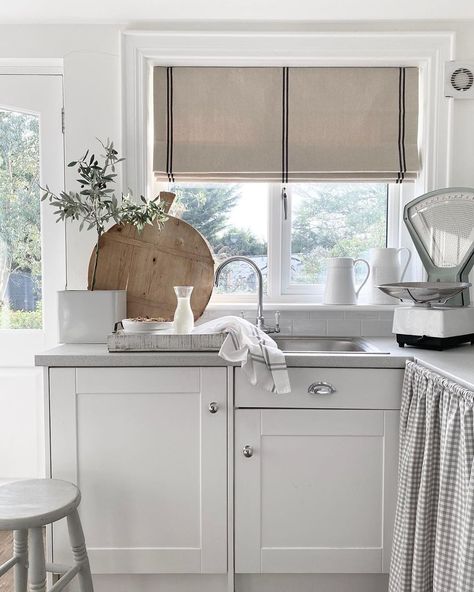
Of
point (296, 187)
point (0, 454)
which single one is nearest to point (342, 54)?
point (296, 187)

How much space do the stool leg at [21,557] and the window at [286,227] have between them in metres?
1.30

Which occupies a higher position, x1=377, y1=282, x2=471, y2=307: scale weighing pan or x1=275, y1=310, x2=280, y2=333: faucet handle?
x1=377, y1=282, x2=471, y2=307: scale weighing pan

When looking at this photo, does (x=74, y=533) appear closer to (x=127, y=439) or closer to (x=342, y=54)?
(x=127, y=439)

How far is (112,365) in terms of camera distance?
1.88 m

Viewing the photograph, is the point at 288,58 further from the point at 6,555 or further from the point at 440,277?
the point at 6,555

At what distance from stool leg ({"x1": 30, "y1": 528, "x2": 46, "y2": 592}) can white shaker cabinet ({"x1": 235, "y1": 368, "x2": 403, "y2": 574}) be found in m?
0.66

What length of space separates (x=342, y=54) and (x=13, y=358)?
6.87 ft

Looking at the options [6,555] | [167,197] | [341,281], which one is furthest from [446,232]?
[6,555]

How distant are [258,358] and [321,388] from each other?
0.26 metres

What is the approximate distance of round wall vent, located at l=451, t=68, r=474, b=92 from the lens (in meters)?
2.38

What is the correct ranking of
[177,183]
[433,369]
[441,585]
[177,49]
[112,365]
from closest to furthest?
[441,585] → [433,369] → [112,365] → [177,49] → [177,183]

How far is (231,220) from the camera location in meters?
2.59

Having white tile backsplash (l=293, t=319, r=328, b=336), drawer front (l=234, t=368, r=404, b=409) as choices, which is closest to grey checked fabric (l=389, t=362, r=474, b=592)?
drawer front (l=234, t=368, r=404, b=409)

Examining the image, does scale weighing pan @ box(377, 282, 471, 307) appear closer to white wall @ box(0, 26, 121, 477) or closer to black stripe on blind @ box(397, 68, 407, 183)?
black stripe on blind @ box(397, 68, 407, 183)
